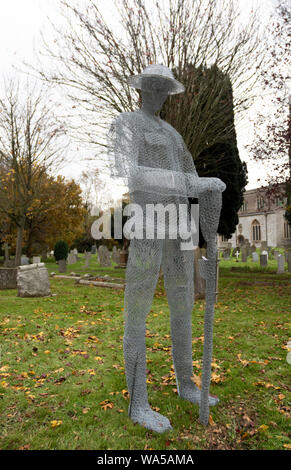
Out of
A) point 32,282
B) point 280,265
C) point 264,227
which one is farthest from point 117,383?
point 264,227

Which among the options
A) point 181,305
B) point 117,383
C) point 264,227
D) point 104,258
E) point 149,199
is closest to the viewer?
point 149,199

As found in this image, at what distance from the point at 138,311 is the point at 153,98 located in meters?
1.83

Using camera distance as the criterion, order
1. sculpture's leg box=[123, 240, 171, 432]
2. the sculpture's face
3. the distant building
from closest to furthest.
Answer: sculpture's leg box=[123, 240, 171, 432], the sculpture's face, the distant building

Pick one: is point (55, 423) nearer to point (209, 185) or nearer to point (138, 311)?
point (138, 311)

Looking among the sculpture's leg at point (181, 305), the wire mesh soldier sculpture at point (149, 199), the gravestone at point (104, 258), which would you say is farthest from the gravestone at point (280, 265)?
the wire mesh soldier sculpture at point (149, 199)

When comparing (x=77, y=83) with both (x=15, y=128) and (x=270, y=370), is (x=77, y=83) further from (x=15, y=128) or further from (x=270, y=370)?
(x=270, y=370)

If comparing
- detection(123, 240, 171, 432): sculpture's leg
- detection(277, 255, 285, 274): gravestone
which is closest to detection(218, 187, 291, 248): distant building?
detection(277, 255, 285, 274): gravestone

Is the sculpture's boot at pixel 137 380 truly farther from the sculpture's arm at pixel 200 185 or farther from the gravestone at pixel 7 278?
the gravestone at pixel 7 278

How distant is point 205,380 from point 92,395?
1260mm

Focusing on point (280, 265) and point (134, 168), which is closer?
point (134, 168)

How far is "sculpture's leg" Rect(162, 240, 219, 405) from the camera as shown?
2.85m

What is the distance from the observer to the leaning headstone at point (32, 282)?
8.52 meters

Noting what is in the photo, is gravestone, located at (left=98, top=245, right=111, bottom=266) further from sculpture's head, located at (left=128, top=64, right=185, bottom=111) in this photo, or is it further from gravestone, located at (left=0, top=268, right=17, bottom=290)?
sculpture's head, located at (left=128, top=64, right=185, bottom=111)

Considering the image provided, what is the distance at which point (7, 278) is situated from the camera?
10094 millimetres
